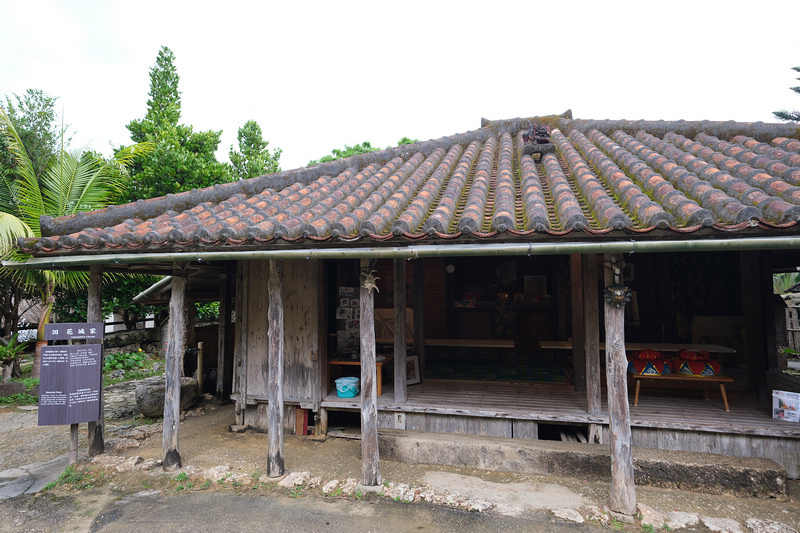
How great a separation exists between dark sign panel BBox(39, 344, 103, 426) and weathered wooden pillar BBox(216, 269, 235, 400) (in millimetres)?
3477

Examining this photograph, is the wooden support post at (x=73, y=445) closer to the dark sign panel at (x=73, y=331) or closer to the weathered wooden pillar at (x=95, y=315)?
the weathered wooden pillar at (x=95, y=315)

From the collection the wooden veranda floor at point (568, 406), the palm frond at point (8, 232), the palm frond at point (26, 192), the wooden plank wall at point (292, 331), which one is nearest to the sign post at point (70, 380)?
the wooden plank wall at point (292, 331)

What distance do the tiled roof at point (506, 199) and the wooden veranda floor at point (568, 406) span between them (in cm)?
271

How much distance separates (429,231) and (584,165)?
10.1 feet

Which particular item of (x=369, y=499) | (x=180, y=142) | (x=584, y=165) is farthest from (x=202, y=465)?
(x=180, y=142)

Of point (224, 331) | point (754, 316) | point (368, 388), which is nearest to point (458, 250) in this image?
point (368, 388)

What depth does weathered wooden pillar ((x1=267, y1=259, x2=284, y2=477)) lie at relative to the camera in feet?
16.5

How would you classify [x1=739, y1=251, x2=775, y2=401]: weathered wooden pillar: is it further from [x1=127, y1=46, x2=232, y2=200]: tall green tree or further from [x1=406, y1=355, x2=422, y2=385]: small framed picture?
[x1=127, y1=46, x2=232, y2=200]: tall green tree

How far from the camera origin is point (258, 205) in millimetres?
5711

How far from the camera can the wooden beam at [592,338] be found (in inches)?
211

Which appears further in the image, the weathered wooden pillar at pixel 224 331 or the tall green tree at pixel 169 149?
the tall green tree at pixel 169 149

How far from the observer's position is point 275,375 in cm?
505

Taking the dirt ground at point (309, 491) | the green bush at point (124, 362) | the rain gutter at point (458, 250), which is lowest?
the dirt ground at point (309, 491)

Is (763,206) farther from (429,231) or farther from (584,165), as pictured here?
(429,231)
